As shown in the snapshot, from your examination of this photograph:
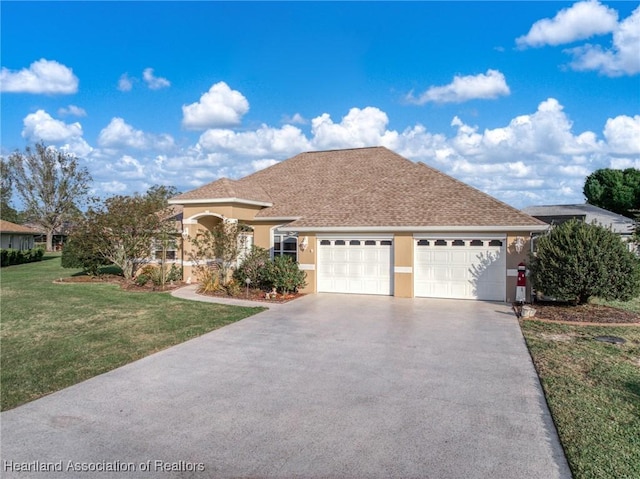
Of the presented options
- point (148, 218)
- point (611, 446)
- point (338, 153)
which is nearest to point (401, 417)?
point (611, 446)

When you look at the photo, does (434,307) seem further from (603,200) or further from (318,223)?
(603,200)

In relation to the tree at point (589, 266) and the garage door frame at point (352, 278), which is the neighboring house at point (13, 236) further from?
the tree at point (589, 266)

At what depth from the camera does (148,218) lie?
2009 cm

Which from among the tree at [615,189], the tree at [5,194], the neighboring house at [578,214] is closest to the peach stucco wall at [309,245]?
the neighboring house at [578,214]

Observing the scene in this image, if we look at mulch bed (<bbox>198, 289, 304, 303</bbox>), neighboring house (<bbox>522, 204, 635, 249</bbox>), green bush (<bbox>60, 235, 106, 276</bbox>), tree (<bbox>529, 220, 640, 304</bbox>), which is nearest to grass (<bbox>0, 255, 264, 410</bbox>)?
mulch bed (<bbox>198, 289, 304, 303</bbox>)

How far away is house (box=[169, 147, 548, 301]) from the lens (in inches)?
600

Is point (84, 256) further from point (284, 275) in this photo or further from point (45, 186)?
point (45, 186)

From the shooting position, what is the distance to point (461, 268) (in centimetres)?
1560

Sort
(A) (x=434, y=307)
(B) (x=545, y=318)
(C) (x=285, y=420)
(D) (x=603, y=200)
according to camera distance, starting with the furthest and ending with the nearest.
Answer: (D) (x=603, y=200) < (A) (x=434, y=307) < (B) (x=545, y=318) < (C) (x=285, y=420)

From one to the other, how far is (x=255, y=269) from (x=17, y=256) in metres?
27.0

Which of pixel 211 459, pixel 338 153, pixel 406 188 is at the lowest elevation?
pixel 211 459

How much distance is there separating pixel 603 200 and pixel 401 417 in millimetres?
54622

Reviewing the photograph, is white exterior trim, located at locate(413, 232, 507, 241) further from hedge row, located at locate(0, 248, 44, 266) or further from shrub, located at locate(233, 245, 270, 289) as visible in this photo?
hedge row, located at locate(0, 248, 44, 266)

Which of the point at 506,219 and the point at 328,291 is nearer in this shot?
the point at 506,219
